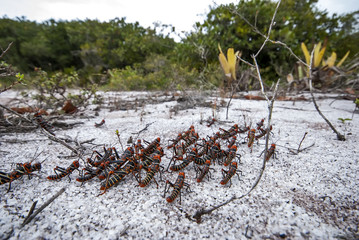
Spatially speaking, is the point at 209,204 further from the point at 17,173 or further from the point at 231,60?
the point at 231,60

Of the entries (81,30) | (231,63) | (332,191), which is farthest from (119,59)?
(332,191)

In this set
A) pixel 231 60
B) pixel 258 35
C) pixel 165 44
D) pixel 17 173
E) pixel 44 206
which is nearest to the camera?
pixel 44 206

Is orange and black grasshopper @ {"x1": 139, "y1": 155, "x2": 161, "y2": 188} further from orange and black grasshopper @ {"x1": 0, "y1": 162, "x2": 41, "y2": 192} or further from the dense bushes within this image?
the dense bushes

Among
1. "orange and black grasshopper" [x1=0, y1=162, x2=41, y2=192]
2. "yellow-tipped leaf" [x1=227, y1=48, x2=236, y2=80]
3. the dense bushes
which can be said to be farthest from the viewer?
the dense bushes

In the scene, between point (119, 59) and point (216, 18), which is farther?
point (119, 59)

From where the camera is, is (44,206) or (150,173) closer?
(44,206)

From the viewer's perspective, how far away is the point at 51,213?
0.92 meters

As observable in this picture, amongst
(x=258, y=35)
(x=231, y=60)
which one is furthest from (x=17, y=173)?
(x=258, y=35)

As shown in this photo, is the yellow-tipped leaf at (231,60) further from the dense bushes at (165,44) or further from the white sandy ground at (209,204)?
the white sandy ground at (209,204)

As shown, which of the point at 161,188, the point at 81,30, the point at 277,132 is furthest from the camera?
the point at 81,30

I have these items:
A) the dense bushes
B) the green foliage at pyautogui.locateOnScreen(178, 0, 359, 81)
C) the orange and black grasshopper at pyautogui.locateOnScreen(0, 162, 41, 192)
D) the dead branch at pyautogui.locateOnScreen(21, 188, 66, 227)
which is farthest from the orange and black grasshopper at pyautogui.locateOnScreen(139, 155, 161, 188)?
the green foliage at pyautogui.locateOnScreen(178, 0, 359, 81)

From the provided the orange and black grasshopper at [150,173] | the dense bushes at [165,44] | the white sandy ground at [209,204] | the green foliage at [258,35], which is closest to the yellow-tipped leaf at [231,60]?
the dense bushes at [165,44]

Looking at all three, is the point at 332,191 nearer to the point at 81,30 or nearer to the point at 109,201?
the point at 109,201

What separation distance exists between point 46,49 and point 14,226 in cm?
1987
